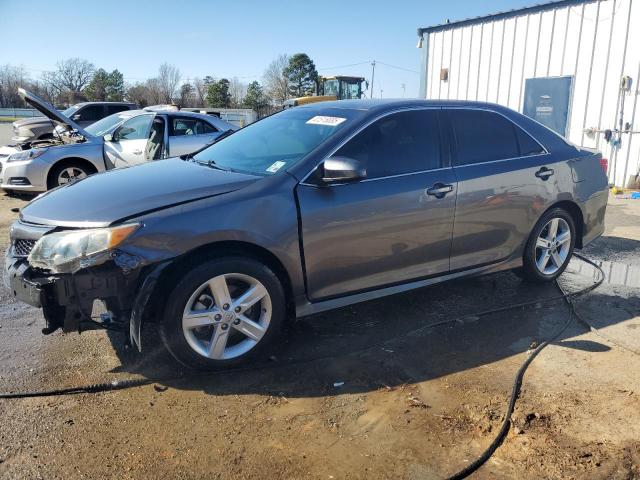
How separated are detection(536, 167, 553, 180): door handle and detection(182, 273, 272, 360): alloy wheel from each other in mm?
2716

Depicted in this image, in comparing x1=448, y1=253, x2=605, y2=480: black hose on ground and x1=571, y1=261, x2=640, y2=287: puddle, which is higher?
x1=571, y1=261, x2=640, y2=287: puddle

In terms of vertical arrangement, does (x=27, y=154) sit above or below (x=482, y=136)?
below

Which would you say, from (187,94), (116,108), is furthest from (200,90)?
(116,108)

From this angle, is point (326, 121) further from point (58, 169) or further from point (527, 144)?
point (58, 169)

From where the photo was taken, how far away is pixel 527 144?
4.66 meters

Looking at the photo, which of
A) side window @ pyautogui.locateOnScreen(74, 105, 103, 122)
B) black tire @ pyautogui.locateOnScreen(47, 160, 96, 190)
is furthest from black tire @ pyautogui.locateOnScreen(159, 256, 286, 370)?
side window @ pyautogui.locateOnScreen(74, 105, 103, 122)

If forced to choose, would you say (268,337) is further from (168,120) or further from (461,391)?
(168,120)

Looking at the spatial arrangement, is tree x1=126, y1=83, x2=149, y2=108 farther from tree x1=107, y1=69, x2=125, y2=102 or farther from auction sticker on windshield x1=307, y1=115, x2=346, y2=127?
auction sticker on windshield x1=307, y1=115, x2=346, y2=127

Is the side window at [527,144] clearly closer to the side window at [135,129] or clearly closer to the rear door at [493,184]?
the rear door at [493,184]

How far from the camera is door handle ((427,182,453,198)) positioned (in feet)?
→ 12.9

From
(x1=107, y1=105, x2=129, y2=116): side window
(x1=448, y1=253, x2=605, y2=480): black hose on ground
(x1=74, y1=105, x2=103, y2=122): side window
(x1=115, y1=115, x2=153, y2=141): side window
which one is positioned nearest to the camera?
(x1=448, y1=253, x2=605, y2=480): black hose on ground

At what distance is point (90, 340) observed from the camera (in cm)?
384

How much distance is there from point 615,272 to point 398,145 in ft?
10.5

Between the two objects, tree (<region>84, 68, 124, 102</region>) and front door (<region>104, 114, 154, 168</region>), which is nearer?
front door (<region>104, 114, 154, 168</region>)
